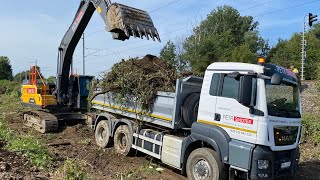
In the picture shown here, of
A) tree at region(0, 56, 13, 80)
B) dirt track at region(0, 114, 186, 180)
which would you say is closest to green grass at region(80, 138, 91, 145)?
dirt track at region(0, 114, 186, 180)

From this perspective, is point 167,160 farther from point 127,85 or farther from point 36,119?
point 36,119

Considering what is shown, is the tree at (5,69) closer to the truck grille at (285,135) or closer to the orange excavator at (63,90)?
the orange excavator at (63,90)

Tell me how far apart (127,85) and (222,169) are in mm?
3879

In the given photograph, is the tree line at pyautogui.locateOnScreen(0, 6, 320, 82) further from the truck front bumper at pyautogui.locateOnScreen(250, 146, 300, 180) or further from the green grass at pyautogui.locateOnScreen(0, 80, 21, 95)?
the truck front bumper at pyautogui.locateOnScreen(250, 146, 300, 180)

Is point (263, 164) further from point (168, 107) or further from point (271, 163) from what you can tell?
point (168, 107)

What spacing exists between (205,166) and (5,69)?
78424 mm

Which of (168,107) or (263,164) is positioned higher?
(168,107)

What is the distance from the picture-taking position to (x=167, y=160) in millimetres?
8922

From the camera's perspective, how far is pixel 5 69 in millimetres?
78750

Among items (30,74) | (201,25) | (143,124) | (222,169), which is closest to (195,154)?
(222,169)

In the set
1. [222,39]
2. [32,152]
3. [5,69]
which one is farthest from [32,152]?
[5,69]

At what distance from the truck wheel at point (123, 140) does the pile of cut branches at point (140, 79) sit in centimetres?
85

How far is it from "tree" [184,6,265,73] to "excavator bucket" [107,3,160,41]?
32.5m

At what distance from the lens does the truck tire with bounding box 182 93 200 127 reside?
8.70m
